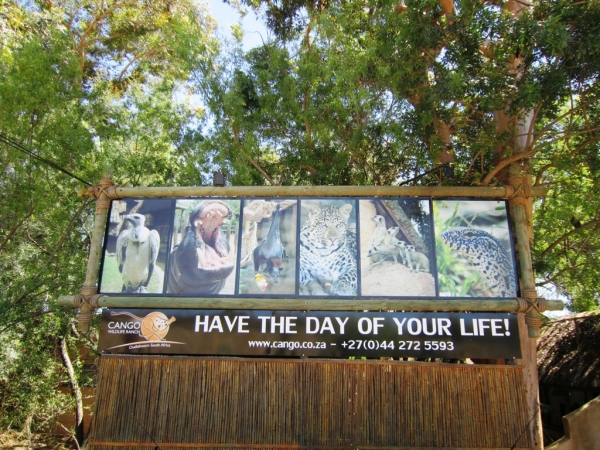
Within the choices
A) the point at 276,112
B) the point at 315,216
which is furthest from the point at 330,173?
the point at 315,216

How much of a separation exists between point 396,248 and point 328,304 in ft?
3.85

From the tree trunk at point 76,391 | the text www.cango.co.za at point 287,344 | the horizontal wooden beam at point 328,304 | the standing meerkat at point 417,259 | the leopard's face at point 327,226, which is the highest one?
the leopard's face at point 327,226

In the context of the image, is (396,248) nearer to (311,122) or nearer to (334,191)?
(334,191)

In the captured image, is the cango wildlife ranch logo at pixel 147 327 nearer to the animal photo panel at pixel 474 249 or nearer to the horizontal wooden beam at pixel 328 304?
the horizontal wooden beam at pixel 328 304

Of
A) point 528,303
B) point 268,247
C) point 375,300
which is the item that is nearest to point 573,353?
point 528,303

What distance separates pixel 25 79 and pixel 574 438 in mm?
11492

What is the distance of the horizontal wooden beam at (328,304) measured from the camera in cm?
605

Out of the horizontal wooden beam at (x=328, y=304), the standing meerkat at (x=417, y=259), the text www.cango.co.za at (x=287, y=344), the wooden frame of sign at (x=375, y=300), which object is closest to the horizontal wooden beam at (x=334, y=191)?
the wooden frame of sign at (x=375, y=300)

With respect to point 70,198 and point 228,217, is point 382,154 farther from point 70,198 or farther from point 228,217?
point 70,198

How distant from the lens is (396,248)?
253 inches

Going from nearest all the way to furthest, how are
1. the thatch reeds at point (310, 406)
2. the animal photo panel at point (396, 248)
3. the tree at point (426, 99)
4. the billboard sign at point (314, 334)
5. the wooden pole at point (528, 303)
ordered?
the thatch reeds at point (310, 406)
the wooden pole at point (528, 303)
the billboard sign at point (314, 334)
the animal photo panel at point (396, 248)
the tree at point (426, 99)

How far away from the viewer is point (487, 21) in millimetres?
7184

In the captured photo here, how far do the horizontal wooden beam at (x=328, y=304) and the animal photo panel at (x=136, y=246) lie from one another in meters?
0.24

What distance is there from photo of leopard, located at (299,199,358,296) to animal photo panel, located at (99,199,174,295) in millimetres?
1862
